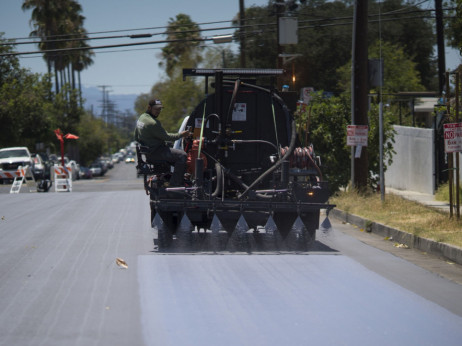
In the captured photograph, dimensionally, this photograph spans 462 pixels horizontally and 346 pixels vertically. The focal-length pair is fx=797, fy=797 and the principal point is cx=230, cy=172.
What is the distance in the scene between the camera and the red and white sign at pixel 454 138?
12.9m

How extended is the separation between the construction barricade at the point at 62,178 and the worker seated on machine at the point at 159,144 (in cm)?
2107

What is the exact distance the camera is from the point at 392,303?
7.91m

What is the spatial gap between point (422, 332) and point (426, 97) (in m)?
→ 39.8

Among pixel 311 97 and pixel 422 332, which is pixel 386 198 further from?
pixel 422 332

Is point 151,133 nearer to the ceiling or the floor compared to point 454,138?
nearer to the ceiling

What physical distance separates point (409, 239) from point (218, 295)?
17.5 ft

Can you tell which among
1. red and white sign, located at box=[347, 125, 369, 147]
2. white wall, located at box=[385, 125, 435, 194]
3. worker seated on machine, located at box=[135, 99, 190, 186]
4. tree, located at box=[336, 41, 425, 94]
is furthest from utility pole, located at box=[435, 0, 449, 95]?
tree, located at box=[336, 41, 425, 94]

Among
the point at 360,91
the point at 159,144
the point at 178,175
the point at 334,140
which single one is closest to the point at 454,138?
the point at 178,175

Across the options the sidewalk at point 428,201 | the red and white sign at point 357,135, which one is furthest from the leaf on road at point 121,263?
the red and white sign at point 357,135

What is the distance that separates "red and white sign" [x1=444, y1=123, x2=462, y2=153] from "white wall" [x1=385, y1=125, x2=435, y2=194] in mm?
9583

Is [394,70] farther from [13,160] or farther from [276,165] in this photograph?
[276,165]

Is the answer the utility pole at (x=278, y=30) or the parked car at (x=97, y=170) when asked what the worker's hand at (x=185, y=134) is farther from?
the parked car at (x=97, y=170)

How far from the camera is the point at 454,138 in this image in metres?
12.9

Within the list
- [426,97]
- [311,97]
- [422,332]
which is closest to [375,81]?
[311,97]
